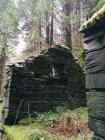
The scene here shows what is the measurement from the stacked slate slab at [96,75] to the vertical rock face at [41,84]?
633 centimetres

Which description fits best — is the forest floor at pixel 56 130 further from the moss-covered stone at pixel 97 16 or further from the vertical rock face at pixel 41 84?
the moss-covered stone at pixel 97 16

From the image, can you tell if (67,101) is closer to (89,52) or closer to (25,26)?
(89,52)

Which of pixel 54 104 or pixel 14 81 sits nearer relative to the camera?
pixel 14 81

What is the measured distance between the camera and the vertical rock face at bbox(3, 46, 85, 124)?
31.4ft

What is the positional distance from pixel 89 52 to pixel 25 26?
2033cm

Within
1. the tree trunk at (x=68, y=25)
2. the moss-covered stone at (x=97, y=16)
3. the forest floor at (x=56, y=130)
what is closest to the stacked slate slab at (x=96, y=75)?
the moss-covered stone at (x=97, y=16)

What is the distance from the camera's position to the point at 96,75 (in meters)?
3.06

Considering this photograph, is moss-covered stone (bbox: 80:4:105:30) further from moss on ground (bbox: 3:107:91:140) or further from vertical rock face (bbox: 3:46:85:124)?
vertical rock face (bbox: 3:46:85:124)

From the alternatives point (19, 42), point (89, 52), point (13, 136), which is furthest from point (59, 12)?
point (89, 52)

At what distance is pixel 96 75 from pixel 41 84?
736 cm

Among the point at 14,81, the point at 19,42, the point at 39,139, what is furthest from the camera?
the point at 19,42

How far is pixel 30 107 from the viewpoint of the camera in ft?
32.4

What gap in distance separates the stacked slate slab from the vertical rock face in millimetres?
6329

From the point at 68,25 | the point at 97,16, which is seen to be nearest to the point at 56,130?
the point at 97,16
